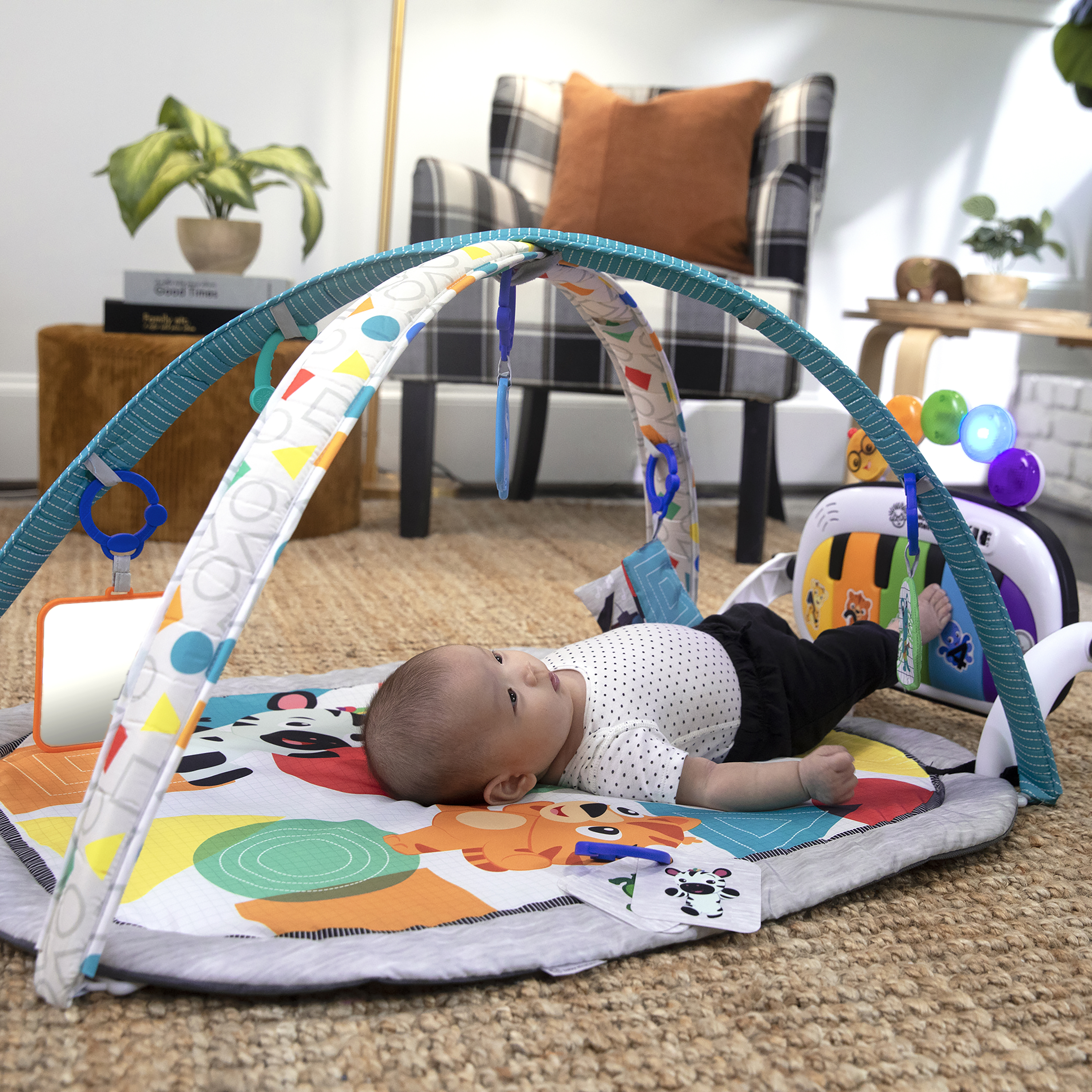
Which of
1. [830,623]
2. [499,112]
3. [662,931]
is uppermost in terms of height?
[499,112]

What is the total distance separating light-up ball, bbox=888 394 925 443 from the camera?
1.20m

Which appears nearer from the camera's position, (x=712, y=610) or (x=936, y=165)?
(x=712, y=610)

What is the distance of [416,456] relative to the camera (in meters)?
1.99

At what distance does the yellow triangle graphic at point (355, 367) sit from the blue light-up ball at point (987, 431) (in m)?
0.70

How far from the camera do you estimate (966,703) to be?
116 cm

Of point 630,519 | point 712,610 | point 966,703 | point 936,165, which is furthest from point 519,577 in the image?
point 936,165

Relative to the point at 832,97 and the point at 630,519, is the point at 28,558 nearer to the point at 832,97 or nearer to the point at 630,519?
the point at 630,519

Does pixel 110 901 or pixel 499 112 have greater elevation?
pixel 499 112

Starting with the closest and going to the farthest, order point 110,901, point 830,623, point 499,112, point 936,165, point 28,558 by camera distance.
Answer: point 110,901
point 28,558
point 830,623
point 499,112
point 936,165

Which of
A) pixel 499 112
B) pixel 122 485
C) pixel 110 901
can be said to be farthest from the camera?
pixel 499 112

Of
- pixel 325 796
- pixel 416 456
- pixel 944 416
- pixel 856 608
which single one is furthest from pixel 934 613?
pixel 416 456

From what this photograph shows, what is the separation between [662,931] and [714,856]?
11cm

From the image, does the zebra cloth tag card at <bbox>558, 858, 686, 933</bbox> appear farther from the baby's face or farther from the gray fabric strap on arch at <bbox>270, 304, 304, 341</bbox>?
the gray fabric strap on arch at <bbox>270, 304, 304, 341</bbox>

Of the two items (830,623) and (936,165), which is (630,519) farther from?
(936,165)
